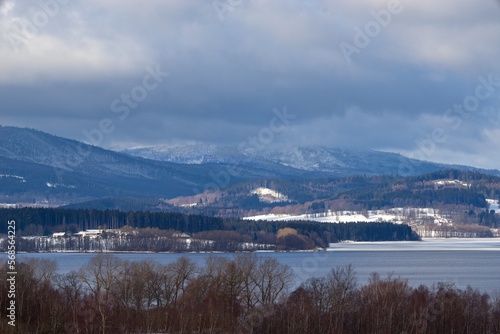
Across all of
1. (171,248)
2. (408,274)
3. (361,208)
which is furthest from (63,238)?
(361,208)

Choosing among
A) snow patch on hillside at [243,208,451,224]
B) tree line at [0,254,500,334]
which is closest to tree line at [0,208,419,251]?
snow patch on hillside at [243,208,451,224]

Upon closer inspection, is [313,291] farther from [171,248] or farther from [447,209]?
[447,209]

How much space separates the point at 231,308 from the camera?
36188mm

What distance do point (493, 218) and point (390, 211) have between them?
20.5m

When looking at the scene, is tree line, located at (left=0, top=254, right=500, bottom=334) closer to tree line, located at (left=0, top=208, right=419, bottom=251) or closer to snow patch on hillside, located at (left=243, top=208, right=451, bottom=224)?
tree line, located at (left=0, top=208, right=419, bottom=251)

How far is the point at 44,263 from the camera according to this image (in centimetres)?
4559

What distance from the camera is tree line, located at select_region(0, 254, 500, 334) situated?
33.1 metres

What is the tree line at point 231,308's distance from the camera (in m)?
33.1

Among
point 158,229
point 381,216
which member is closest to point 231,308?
point 158,229

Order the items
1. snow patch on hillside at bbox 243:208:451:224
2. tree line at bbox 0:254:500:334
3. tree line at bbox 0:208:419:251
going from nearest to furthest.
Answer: tree line at bbox 0:254:500:334
tree line at bbox 0:208:419:251
snow patch on hillside at bbox 243:208:451:224

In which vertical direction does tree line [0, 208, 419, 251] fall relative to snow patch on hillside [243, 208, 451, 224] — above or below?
below

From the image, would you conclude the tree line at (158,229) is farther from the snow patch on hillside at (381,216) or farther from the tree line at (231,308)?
the tree line at (231,308)

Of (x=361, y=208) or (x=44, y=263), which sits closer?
(x=44, y=263)

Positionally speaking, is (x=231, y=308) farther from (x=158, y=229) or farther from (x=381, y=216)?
(x=381, y=216)
